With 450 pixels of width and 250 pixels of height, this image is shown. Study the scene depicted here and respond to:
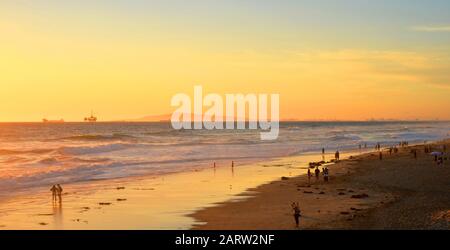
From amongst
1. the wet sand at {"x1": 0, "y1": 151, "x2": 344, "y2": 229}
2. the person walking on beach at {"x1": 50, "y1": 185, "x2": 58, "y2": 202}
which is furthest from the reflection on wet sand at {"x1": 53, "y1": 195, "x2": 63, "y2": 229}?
the person walking on beach at {"x1": 50, "y1": 185, "x2": 58, "y2": 202}

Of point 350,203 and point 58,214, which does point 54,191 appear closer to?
point 58,214

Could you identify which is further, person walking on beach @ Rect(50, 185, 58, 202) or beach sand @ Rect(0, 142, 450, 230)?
person walking on beach @ Rect(50, 185, 58, 202)

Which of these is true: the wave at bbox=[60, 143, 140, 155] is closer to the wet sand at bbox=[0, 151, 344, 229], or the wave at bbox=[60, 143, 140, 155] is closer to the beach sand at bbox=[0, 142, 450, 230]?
the wet sand at bbox=[0, 151, 344, 229]

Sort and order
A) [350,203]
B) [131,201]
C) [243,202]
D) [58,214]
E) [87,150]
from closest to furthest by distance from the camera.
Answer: [58,214] < [350,203] < [243,202] < [131,201] < [87,150]

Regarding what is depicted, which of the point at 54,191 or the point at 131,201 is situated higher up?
the point at 54,191

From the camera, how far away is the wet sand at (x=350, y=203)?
67.2ft

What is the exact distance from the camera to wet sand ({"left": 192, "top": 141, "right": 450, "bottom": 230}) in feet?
67.2

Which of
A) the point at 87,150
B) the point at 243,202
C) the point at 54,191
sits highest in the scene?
the point at 54,191

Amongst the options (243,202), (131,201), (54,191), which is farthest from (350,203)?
(54,191)

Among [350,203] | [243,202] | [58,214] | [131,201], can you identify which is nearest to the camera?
[58,214]

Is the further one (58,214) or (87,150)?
(87,150)

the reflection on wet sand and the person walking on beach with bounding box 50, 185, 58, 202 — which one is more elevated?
the person walking on beach with bounding box 50, 185, 58, 202

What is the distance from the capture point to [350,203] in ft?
84.1

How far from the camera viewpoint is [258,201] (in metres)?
27.5
